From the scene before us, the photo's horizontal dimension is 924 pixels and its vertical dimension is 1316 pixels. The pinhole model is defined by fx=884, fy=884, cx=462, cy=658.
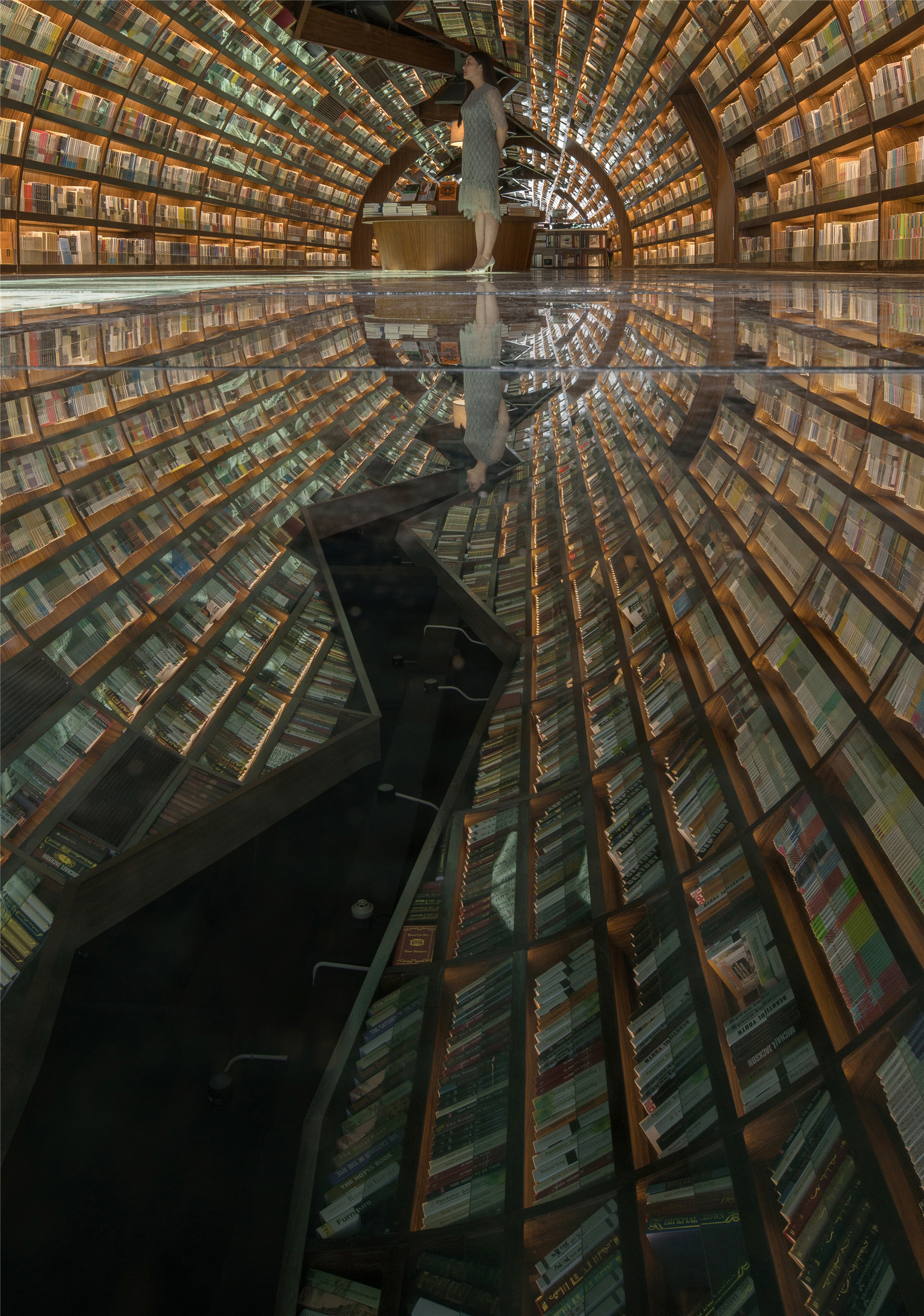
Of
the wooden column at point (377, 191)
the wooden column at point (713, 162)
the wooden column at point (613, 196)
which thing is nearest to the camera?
the wooden column at point (713, 162)

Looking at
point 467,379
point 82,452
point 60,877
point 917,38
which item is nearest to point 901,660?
point 60,877

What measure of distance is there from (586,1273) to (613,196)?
58.9 ft

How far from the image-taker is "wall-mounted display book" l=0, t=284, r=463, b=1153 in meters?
0.36

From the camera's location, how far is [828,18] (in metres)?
5.20

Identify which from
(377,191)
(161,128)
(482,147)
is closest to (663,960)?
(482,147)

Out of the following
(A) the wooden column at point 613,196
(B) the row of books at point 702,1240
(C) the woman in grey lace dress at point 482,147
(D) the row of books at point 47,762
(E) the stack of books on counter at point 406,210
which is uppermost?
(A) the wooden column at point 613,196

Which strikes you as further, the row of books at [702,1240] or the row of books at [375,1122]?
the row of books at [375,1122]

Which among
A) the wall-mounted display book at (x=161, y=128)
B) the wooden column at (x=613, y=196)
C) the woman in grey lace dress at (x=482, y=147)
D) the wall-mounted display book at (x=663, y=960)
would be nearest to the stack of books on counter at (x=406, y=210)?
the wall-mounted display book at (x=161, y=128)

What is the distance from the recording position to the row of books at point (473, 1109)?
0.96ft

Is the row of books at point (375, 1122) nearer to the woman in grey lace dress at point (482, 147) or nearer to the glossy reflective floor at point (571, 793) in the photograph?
the glossy reflective floor at point (571, 793)

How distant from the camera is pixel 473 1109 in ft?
1.05

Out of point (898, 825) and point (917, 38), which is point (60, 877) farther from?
point (917, 38)

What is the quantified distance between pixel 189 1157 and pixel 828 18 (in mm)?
6653

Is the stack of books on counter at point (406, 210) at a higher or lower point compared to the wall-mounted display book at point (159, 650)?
higher
